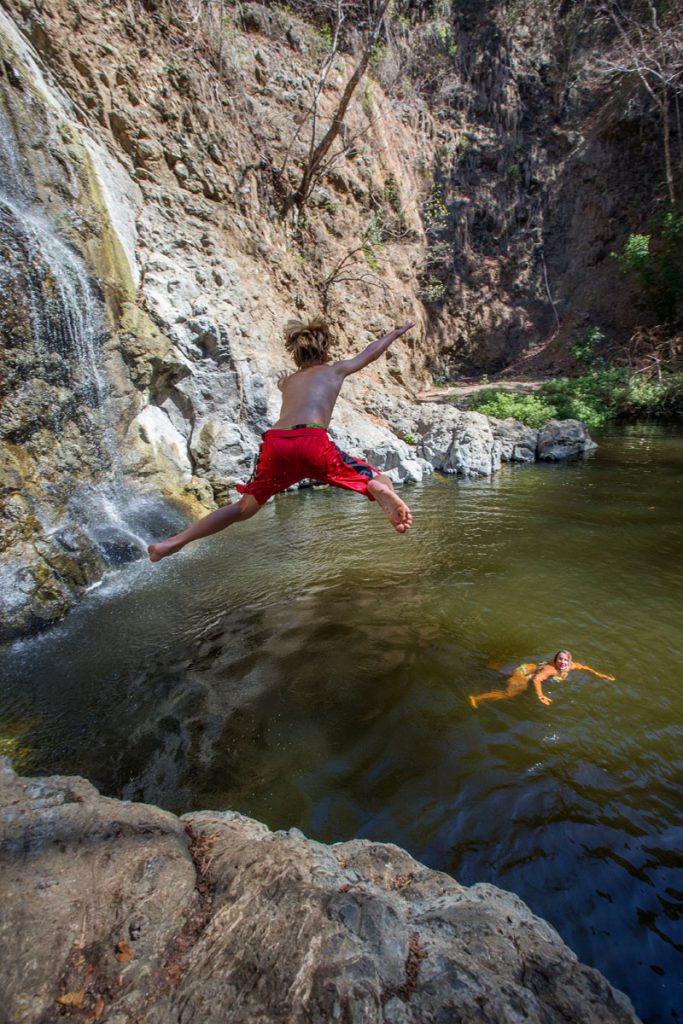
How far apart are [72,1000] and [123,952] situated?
0.12 meters

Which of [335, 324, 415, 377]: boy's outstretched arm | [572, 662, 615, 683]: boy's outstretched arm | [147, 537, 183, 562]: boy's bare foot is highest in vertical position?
[335, 324, 415, 377]: boy's outstretched arm

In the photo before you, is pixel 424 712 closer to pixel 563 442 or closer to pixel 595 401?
pixel 563 442

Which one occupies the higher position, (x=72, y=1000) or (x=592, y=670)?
(x=72, y=1000)

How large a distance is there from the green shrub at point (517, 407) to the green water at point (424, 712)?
9.17 meters

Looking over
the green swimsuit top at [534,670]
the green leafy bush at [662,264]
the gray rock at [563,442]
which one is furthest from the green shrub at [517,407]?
the green swimsuit top at [534,670]

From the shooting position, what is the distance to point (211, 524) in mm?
3082

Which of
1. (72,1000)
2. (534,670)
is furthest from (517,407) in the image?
(72,1000)

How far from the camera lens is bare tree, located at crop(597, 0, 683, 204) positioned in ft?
54.0

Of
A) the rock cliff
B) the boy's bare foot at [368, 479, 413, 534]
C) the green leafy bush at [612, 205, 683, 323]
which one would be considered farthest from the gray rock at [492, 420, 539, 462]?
the green leafy bush at [612, 205, 683, 323]

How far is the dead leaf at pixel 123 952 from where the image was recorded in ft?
3.29

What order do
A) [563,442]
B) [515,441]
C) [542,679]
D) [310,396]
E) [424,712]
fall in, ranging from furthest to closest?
[515,441], [563,442], [310,396], [542,679], [424,712]

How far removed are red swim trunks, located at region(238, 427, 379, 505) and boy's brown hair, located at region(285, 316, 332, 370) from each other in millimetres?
735

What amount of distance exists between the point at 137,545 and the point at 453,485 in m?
6.28

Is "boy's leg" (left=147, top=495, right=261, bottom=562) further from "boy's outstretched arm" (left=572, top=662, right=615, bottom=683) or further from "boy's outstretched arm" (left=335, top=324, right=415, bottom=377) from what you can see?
"boy's outstretched arm" (left=572, top=662, right=615, bottom=683)
